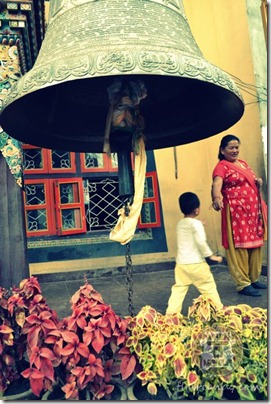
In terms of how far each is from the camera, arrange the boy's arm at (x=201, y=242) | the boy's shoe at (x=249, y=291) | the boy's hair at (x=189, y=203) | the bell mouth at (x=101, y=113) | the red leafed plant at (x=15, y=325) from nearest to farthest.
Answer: the red leafed plant at (x=15, y=325) → the bell mouth at (x=101, y=113) → the boy's arm at (x=201, y=242) → the boy's hair at (x=189, y=203) → the boy's shoe at (x=249, y=291)

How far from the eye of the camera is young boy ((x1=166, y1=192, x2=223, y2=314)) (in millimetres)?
3037

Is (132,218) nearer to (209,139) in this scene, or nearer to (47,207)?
(47,207)

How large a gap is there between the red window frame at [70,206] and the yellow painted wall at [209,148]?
1.70ft

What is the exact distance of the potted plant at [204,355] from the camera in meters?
1.79

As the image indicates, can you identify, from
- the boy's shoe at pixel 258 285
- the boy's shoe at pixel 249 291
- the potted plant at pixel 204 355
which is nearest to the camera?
the potted plant at pixel 204 355

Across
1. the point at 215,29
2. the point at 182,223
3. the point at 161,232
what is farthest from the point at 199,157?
the point at 182,223

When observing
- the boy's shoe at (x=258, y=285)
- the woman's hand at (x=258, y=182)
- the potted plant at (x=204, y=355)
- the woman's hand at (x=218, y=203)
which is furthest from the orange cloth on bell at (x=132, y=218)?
the boy's shoe at (x=258, y=285)

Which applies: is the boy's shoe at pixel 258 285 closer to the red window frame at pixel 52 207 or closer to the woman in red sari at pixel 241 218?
the woman in red sari at pixel 241 218

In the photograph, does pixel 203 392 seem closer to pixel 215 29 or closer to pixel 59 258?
pixel 59 258

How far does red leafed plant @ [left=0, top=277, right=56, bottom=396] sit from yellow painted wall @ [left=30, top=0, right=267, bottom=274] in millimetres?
3285

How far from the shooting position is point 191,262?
3051 mm

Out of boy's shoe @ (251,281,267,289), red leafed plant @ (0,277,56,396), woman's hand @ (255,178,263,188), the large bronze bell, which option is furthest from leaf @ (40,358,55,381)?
woman's hand @ (255,178,263,188)

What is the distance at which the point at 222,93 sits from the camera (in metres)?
2.21

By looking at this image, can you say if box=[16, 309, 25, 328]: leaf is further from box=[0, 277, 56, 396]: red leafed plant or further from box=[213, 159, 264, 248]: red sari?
box=[213, 159, 264, 248]: red sari
